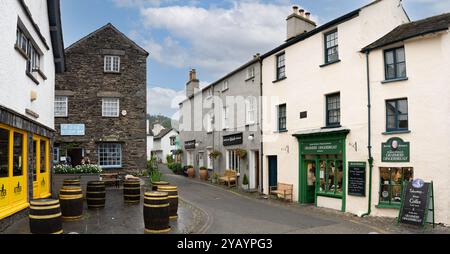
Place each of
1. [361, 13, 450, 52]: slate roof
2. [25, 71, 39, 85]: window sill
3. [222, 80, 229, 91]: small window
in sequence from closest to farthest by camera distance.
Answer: [25, 71, 39, 85]: window sill < [361, 13, 450, 52]: slate roof < [222, 80, 229, 91]: small window

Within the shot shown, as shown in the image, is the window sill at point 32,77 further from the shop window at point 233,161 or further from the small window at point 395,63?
the shop window at point 233,161

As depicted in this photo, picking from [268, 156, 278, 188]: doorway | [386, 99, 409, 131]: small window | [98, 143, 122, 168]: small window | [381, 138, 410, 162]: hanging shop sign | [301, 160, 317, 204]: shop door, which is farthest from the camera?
[98, 143, 122, 168]: small window

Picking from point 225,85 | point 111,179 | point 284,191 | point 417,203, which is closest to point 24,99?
point 111,179

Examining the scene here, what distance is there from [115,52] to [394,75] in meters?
16.7

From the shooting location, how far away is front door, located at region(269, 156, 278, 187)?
19906 millimetres

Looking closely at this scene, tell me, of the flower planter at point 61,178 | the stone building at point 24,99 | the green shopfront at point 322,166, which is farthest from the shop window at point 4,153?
the green shopfront at point 322,166

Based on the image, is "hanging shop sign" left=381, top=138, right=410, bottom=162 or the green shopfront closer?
"hanging shop sign" left=381, top=138, right=410, bottom=162

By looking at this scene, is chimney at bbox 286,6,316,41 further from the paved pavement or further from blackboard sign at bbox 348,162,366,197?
the paved pavement

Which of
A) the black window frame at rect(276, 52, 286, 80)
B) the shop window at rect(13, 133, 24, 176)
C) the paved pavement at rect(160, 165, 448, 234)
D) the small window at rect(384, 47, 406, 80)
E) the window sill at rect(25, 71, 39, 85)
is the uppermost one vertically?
the black window frame at rect(276, 52, 286, 80)

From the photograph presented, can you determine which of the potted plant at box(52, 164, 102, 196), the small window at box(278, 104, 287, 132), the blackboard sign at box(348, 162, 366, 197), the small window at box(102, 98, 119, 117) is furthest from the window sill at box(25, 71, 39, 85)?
the blackboard sign at box(348, 162, 366, 197)

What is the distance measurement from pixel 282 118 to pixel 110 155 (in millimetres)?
11089

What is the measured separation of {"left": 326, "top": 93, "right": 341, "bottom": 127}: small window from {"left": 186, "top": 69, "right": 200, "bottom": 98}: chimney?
60.0 ft

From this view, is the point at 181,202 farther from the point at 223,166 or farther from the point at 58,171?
the point at 223,166
